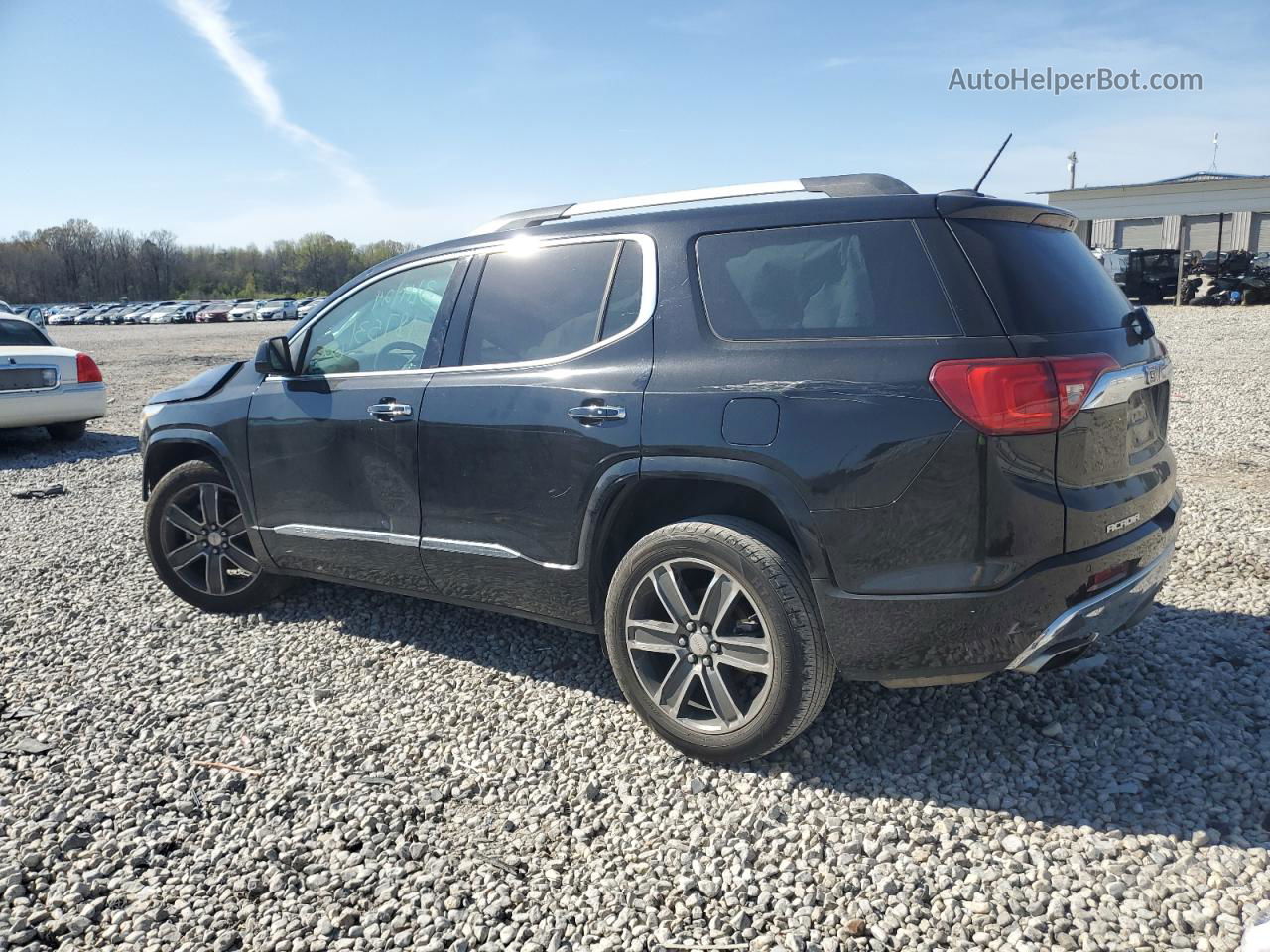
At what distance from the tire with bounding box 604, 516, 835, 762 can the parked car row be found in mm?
61630

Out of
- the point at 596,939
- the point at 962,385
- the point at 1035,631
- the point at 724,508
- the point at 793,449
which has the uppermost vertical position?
the point at 962,385

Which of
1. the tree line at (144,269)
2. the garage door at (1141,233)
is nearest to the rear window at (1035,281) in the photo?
the garage door at (1141,233)

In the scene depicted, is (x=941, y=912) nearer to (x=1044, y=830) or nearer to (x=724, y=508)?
(x=1044, y=830)

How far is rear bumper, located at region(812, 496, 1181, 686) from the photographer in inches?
111

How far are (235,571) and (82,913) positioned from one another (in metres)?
2.74

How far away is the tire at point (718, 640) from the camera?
3.07 metres

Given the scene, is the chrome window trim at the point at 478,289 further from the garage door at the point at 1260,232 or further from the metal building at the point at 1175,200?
the garage door at the point at 1260,232

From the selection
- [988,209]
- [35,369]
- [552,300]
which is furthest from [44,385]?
[988,209]

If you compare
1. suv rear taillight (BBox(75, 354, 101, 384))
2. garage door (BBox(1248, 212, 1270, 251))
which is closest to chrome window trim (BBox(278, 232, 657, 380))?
suv rear taillight (BBox(75, 354, 101, 384))

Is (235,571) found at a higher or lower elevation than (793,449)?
lower

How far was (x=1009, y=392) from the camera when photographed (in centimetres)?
275

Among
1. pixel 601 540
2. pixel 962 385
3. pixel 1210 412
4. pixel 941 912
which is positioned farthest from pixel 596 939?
pixel 1210 412

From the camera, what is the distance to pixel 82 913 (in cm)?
267

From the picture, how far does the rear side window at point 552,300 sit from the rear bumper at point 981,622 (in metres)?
1.33
